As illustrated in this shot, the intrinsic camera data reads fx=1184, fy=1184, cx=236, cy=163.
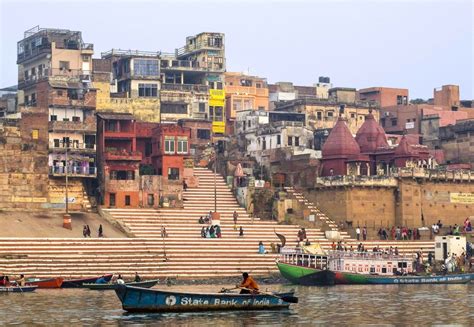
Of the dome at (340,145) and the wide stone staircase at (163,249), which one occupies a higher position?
the dome at (340,145)

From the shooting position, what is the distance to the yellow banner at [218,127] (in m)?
102

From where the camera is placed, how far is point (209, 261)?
68500mm

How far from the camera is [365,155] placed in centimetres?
8756

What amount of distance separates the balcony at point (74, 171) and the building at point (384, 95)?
1543 inches

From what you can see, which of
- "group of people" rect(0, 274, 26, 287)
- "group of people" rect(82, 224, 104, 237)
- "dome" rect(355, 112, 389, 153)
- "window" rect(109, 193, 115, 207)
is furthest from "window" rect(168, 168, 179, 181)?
"group of people" rect(0, 274, 26, 287)

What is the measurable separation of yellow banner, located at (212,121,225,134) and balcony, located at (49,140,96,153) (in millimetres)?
22748

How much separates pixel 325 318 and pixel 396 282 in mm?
23929

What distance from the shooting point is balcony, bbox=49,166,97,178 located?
77.7 m

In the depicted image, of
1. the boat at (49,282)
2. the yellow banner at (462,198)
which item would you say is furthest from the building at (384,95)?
the boat at (49,282)

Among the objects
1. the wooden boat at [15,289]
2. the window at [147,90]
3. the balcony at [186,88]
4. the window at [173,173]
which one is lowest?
the wooden boat at [15,289]

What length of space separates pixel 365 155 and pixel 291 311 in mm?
43319

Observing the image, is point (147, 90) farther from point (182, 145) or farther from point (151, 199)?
point (151, 199)

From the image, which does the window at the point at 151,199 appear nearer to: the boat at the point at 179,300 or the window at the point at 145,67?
the window at the point at 145,67

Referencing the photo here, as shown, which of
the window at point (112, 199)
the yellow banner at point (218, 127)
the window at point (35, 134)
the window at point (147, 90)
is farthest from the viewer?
the yellow banner at point (218, 127)
